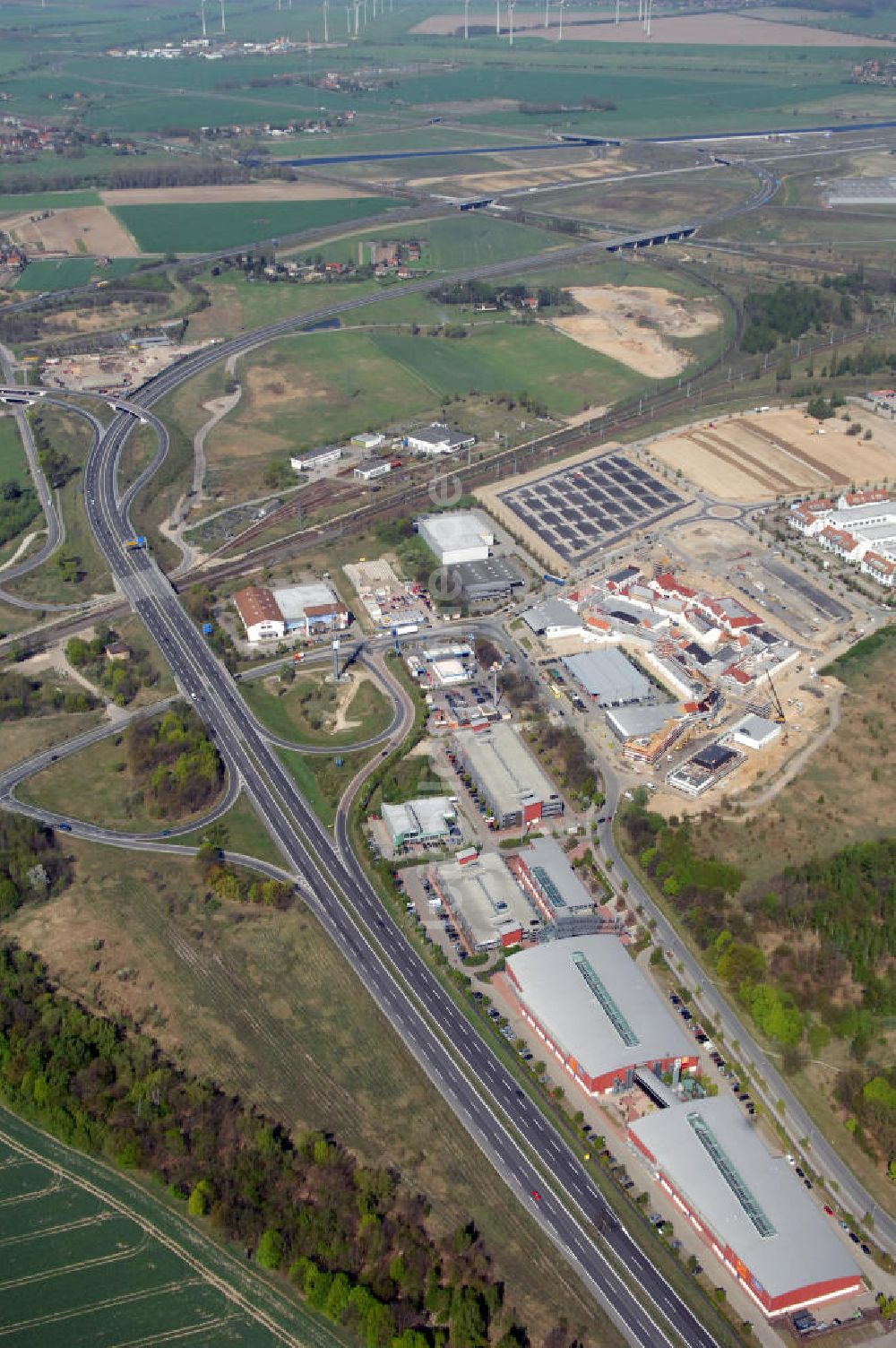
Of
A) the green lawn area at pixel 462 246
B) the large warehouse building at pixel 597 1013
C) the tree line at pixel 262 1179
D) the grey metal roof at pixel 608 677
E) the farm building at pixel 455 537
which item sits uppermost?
the green lawn area at pixel 462 246

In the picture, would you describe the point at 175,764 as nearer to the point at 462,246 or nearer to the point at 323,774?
the point at 323,774

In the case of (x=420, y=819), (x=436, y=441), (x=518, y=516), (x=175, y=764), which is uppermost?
(x=436, y=441)

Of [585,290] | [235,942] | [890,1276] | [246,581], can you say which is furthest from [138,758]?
[585,290]

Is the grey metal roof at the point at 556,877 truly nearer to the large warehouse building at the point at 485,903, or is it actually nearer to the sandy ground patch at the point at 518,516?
the large warehouse building at the point at 485,903

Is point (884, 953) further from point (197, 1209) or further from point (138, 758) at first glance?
point (138, 758)

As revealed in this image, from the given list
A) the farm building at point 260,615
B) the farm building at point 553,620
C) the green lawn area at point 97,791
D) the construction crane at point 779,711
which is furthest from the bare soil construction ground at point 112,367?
the construction crane at point 779,711

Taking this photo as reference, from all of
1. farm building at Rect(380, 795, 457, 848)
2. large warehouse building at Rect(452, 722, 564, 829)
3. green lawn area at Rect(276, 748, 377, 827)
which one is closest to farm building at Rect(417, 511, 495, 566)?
large warehouse building at Rect(452, 722, 564, 829)

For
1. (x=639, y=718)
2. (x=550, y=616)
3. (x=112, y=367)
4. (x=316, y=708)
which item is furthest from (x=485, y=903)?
(x=112, y=367)
